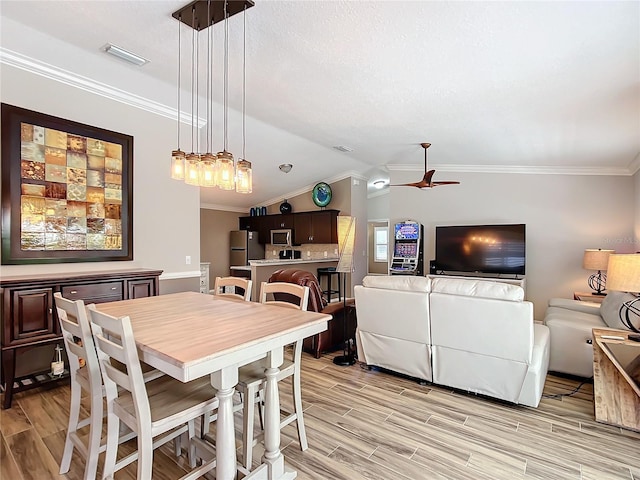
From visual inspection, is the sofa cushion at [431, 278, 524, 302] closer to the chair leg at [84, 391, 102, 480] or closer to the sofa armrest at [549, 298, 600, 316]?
the sofa armrest at [549, 298, 600, 316]

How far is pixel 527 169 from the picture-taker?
5578 mm

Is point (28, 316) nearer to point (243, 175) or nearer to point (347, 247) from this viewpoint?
point (243, 175)

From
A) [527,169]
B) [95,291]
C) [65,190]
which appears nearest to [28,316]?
[95,291]

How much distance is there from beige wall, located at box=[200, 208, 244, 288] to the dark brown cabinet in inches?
23.6

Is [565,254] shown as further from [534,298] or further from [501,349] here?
[501,349]

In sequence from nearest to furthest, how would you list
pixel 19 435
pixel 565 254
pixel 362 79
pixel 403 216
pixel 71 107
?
pixel 19 435
pixel 362 79
pixel 71 107
pixel 565 254
pixel 403 216

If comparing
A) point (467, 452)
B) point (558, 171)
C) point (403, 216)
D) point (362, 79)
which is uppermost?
point (362, 79)

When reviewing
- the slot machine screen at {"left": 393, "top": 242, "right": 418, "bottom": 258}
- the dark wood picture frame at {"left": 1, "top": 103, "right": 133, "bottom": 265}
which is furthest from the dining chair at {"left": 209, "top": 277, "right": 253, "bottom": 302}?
the slot machine screen at {"left": 393, "top": 242, "right": 418, "bottom": 258}

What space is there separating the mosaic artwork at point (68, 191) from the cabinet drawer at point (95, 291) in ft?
1.91

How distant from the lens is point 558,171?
537cm

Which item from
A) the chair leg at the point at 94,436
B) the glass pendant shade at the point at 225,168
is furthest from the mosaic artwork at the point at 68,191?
the chair leg at the point at 94,436

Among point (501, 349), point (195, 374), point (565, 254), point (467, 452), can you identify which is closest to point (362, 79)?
point (501, 349)

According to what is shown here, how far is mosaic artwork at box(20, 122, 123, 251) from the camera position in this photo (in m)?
3.07

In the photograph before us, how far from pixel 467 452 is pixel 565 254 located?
448 cm
